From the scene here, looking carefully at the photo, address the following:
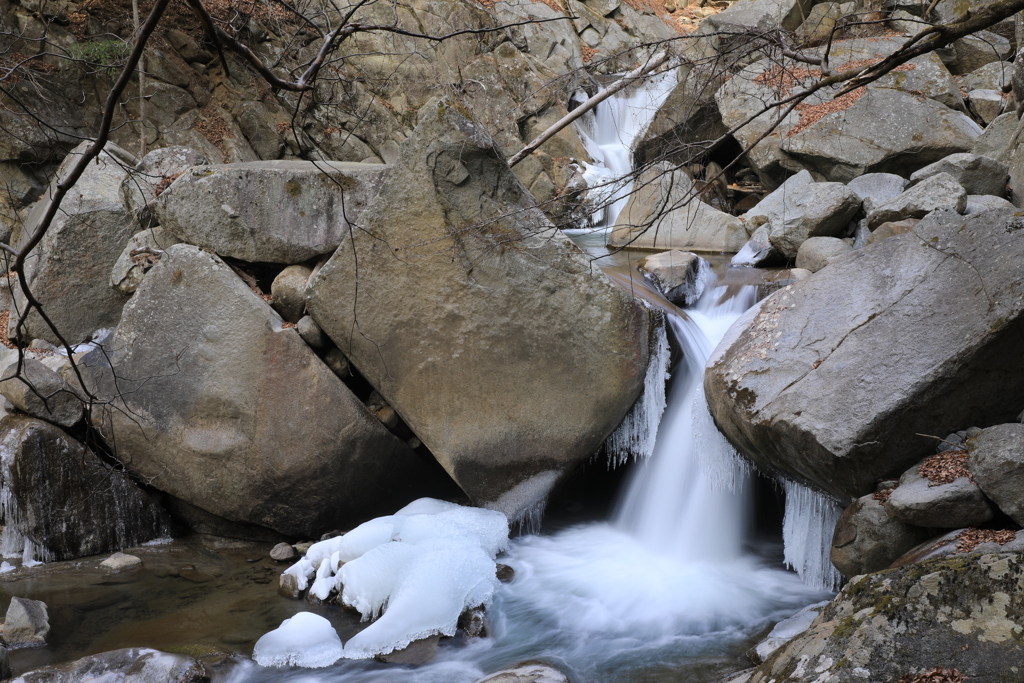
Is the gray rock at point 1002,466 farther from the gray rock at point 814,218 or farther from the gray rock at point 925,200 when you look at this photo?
the gray rock at point 814,218

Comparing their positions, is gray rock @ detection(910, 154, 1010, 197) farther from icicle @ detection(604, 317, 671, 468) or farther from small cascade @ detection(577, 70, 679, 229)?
small cascade @ detection(577, 70, 679, 229)

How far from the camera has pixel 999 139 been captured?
8.56 metres

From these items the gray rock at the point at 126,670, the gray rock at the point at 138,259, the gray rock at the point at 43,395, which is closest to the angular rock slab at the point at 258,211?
the gray rock at the point at 138,259

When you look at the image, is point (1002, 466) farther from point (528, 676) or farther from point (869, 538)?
point (528, 676)

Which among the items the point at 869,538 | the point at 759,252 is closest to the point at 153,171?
the point at 759,252

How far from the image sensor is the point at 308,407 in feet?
18.1

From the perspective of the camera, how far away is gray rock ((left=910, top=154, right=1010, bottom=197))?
746 centimetres

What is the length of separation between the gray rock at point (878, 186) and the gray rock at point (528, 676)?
6786 mm

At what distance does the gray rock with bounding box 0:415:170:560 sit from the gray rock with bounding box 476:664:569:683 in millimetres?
3318

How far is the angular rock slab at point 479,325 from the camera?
548 cm

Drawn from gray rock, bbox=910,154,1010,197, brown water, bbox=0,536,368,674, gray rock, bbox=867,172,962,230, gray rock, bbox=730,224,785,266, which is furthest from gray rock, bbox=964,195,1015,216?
brown water, bbox=0,536,368,674

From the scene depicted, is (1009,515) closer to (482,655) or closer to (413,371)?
(482,655)

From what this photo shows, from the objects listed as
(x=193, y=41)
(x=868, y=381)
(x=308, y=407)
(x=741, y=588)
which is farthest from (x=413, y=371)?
(x=193, y=41)

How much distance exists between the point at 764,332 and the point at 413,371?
2.69 meters
